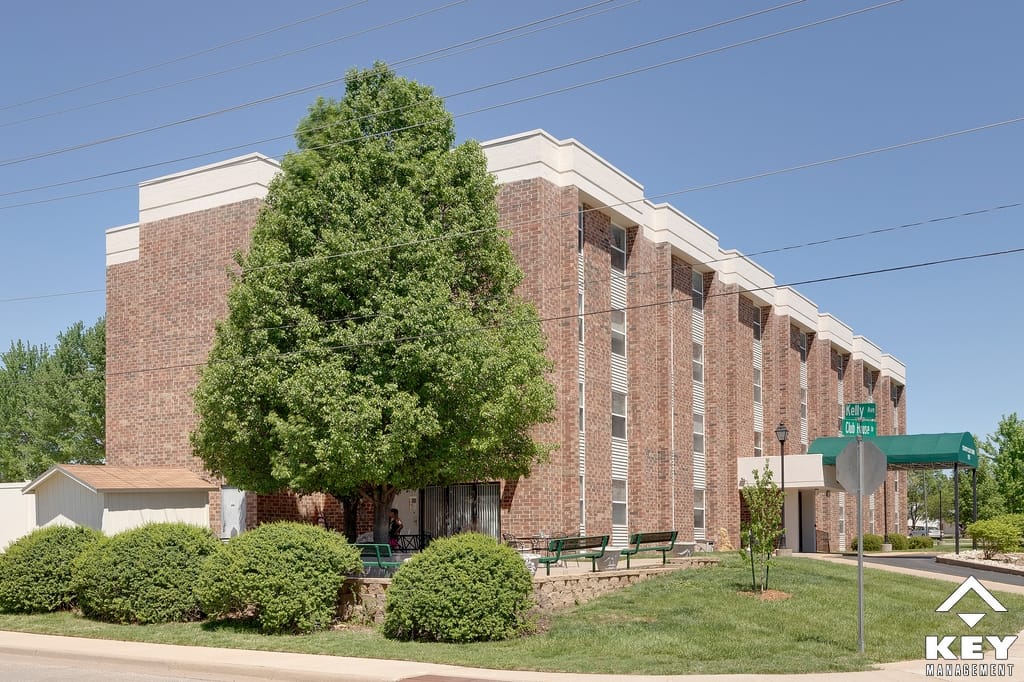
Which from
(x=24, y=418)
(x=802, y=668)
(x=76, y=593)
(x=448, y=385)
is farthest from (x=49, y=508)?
(x=24, y=418)

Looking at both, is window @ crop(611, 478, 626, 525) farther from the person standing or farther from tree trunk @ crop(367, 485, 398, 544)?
tree trunk @ crop(367, 485, 398, 544)

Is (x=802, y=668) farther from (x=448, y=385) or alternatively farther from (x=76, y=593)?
(x=76, y=593)

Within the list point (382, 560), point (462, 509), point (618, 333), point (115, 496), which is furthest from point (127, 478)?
point (618, 333)

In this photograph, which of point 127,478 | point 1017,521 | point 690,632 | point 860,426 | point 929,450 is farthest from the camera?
point 929,450

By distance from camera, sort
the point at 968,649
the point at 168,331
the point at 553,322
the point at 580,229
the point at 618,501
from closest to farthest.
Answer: the point at 968,649
the point at 553,322
the point at 580,229
the point at 618,501
the point at 168,331

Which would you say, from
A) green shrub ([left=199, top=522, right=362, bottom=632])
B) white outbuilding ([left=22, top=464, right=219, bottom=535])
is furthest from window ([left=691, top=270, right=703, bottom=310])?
green shrub ([left=199, top=522, right=362, bottom=632])

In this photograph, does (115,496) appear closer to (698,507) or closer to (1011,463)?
(698,507)

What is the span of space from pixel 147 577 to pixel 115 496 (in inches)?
374

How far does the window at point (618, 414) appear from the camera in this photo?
1417 inches

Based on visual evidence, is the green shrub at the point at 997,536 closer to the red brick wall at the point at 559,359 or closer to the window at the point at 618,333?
the red brick wall at the point at 559,359

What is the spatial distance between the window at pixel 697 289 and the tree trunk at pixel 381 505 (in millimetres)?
19952

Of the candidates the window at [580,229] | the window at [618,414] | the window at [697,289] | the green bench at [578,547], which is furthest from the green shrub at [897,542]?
the green bench at [578,547]

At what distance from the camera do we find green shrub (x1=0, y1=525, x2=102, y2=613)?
23.4 meters

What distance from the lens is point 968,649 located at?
58.3 feet
